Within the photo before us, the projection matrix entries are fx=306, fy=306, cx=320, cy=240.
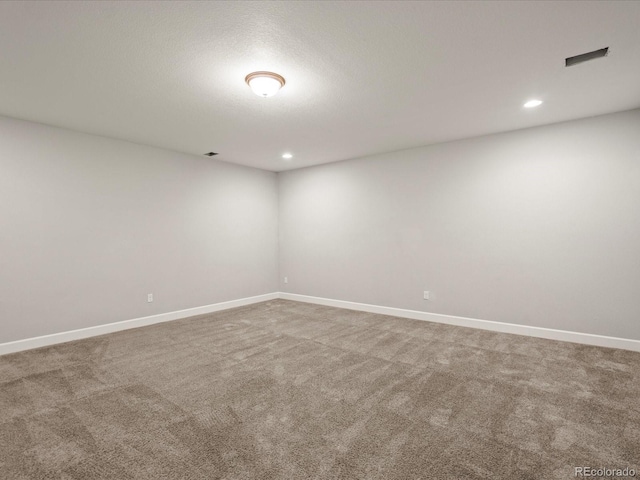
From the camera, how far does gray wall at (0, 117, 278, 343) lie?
3627 millimetres

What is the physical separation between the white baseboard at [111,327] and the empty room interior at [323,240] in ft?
0.09

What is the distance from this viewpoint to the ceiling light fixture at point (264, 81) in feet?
8.52

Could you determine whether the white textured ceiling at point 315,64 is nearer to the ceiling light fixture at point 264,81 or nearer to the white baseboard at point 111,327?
the ceiling light fixture at point 264,81

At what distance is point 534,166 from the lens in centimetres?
396

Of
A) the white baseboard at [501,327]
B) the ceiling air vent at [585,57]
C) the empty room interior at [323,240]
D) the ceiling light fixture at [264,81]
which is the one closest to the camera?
the empty room interior at [323,240]

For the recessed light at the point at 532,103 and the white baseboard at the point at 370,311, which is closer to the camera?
the recessed light at the point at 532,103

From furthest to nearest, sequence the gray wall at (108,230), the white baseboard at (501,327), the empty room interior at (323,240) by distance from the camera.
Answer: the gray wall at (108,230)
the white baseboard at (501,327)
the empty room interior at (323,240)

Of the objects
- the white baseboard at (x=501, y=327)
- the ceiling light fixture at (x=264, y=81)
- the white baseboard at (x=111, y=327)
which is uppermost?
the ceiling light fixture at (x=264, y=81)

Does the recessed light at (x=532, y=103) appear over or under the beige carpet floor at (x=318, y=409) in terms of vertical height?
over

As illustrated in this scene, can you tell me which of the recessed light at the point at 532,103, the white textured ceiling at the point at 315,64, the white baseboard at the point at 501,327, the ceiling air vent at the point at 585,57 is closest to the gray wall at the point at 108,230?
the white textured ceiling at the point at 315,64

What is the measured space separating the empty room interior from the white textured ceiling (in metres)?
0.02

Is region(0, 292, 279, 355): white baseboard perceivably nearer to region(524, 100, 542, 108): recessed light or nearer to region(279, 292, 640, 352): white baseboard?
region(279, 292, 640, 352): white baseboard

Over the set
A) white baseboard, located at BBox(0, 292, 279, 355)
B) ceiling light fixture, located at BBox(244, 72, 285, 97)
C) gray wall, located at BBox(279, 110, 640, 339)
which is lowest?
white baseboard, located at BBox(0, 292, 279, 355)

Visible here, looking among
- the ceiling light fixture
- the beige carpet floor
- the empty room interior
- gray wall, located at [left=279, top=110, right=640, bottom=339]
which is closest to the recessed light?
the empty room interior
